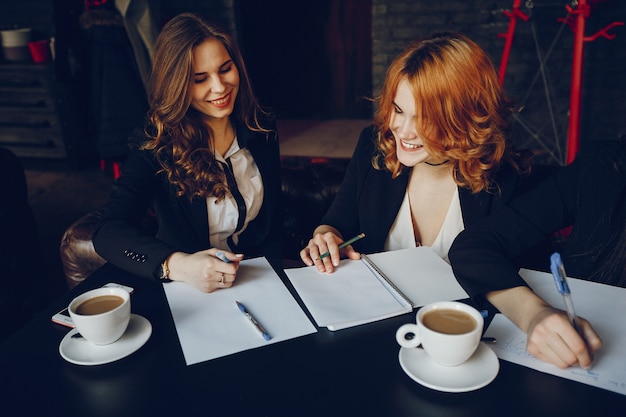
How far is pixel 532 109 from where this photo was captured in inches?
Answer: 156

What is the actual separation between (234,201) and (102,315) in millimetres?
788

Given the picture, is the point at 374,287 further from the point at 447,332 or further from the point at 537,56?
the point at 537,56

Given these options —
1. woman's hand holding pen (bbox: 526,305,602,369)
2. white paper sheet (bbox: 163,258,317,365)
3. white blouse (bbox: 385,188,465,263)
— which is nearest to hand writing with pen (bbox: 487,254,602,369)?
woman's hand holding pen (bbox: 526,305,602,369)

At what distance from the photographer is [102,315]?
0.88 metres

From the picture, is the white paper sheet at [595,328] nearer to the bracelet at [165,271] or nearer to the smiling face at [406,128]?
A: the smiling face at [406,128]

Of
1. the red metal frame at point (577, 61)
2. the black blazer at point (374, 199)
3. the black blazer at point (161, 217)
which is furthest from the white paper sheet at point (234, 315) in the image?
the red metal frame at point (577, 61)

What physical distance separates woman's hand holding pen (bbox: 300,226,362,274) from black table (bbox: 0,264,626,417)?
251 mm

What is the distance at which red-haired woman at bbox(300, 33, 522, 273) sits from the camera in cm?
132

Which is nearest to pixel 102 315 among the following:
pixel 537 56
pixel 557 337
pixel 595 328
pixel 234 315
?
pixel 234 315

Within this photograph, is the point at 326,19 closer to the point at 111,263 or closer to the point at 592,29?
the point at 592,29

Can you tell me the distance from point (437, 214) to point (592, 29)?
287cm

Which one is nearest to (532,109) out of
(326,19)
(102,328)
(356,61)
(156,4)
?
(356,61)

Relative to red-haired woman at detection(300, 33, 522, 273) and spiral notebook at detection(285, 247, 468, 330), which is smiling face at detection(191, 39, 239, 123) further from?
spiral notebook at detection(285, 247, 468, 330)

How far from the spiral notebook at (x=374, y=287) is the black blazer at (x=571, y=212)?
7cm
